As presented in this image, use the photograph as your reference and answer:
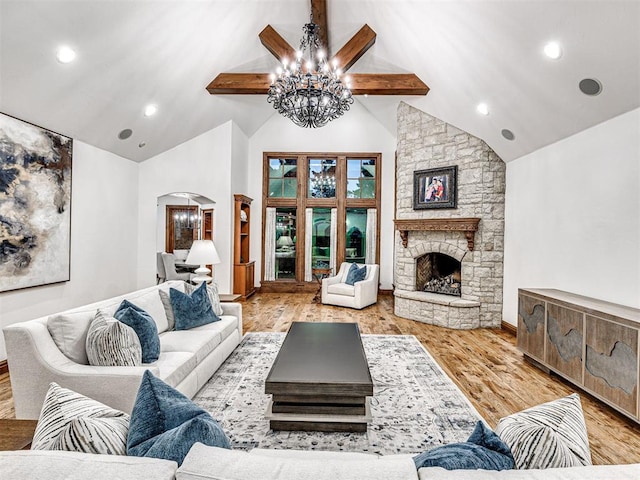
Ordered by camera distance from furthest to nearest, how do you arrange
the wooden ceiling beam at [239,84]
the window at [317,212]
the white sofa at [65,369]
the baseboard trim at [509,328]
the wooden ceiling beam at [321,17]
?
the window at [317,212] → the wooden ceiling beam at [239,84] → the baseboard trim at [509,328] → the wooden ceiling beam at [321,17] → the white sofa at [65,369]

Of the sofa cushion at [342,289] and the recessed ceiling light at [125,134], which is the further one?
the sofa cushion at [342,289]

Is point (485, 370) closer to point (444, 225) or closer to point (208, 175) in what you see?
point (444, 225)

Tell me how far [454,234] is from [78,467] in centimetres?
548

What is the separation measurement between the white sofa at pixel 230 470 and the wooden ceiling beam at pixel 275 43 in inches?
194

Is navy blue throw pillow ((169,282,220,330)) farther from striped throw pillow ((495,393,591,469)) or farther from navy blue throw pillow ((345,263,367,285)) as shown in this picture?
navy blue throw pillow ((345,263,367,285))

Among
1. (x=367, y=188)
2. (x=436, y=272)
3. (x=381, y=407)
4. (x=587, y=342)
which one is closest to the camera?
(x=381, y=407)

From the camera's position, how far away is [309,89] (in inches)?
150

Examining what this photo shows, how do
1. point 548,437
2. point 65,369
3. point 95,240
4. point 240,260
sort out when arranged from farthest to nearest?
point 240,260 → point 95,240 → point 65,369 → point 548,437

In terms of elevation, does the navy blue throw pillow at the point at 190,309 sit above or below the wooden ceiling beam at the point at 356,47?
below

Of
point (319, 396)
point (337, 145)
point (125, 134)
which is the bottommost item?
point (319, 396)

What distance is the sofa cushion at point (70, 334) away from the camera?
2.14 metres

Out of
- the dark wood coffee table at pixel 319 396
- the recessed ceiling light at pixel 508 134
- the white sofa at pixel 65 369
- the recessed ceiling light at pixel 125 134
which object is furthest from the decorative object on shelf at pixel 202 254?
the recessed ceiling light at pixel 508 134

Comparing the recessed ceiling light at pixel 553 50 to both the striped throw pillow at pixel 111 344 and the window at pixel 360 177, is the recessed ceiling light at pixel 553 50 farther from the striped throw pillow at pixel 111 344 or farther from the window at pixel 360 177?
the window at pixel 360 177

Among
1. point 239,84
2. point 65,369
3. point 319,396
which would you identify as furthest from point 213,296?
point 239,84
